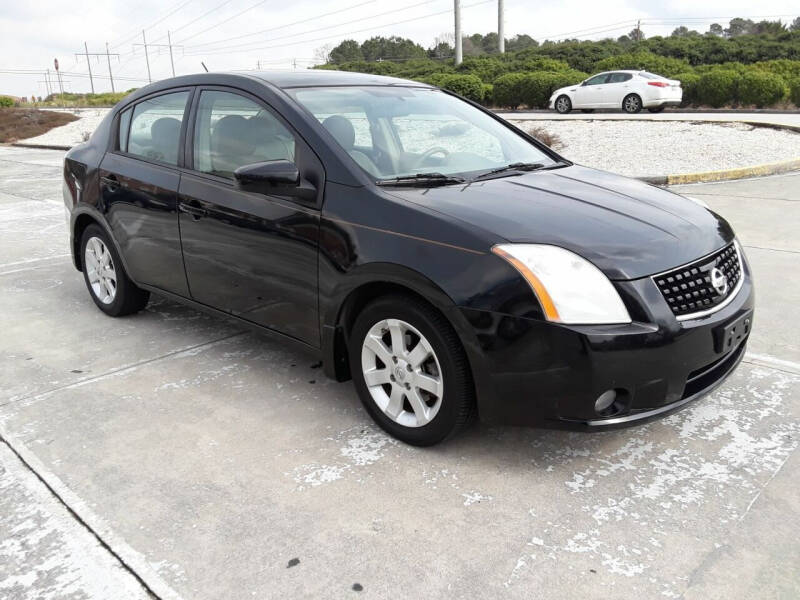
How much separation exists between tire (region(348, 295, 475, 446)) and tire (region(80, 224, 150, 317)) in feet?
7.37

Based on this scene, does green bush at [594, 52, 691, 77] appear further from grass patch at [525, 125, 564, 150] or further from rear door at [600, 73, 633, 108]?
grass patch at [525, 125, 564, 150]

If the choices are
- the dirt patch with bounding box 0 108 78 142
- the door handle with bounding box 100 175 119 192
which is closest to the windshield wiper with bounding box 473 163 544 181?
the door handle with bounding box 100 175 119 192

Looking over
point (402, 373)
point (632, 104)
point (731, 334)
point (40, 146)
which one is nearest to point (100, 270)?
point (402, 373)

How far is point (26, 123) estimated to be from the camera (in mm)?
29188

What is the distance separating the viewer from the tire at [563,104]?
950 inches

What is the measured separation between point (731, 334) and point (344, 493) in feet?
5.52

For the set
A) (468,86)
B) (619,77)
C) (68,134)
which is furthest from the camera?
(468,86)

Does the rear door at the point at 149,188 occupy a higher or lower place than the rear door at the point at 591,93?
lower

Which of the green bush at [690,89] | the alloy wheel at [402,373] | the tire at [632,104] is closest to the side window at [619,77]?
the tire at [632,104]

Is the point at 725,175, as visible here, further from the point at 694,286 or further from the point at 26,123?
the point at 26,123

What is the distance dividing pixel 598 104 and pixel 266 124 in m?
21.6

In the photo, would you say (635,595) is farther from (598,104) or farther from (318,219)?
(598,104)

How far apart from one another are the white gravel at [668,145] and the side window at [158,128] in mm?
7744

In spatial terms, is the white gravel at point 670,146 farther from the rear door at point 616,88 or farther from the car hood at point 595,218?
the car hood at point 595,218
